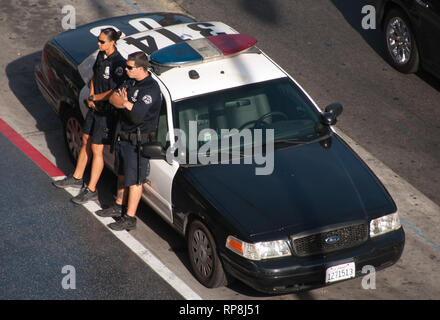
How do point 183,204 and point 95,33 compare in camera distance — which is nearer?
point 183,204

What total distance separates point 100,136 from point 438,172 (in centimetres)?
410

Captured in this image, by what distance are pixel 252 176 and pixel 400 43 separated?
5285 mm

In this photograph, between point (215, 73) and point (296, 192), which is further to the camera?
point (215, 73)

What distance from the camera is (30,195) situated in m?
8.78

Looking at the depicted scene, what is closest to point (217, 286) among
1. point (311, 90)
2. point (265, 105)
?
point (265, 105)

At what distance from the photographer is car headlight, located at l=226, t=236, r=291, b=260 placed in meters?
6.46

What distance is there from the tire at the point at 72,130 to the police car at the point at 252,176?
12 centimetres

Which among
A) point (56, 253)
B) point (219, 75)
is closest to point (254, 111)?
point (219, 75)

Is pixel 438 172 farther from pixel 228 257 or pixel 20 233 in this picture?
pixel 20 233

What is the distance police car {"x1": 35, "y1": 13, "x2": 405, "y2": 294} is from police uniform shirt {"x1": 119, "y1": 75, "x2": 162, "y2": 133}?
0.12 metres

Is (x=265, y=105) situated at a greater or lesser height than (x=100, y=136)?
greater

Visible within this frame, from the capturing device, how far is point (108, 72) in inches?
321

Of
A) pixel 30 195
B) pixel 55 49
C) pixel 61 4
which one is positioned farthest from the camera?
→ pixel 61 4

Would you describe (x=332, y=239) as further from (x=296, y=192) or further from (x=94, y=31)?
(x=94, y=31)
